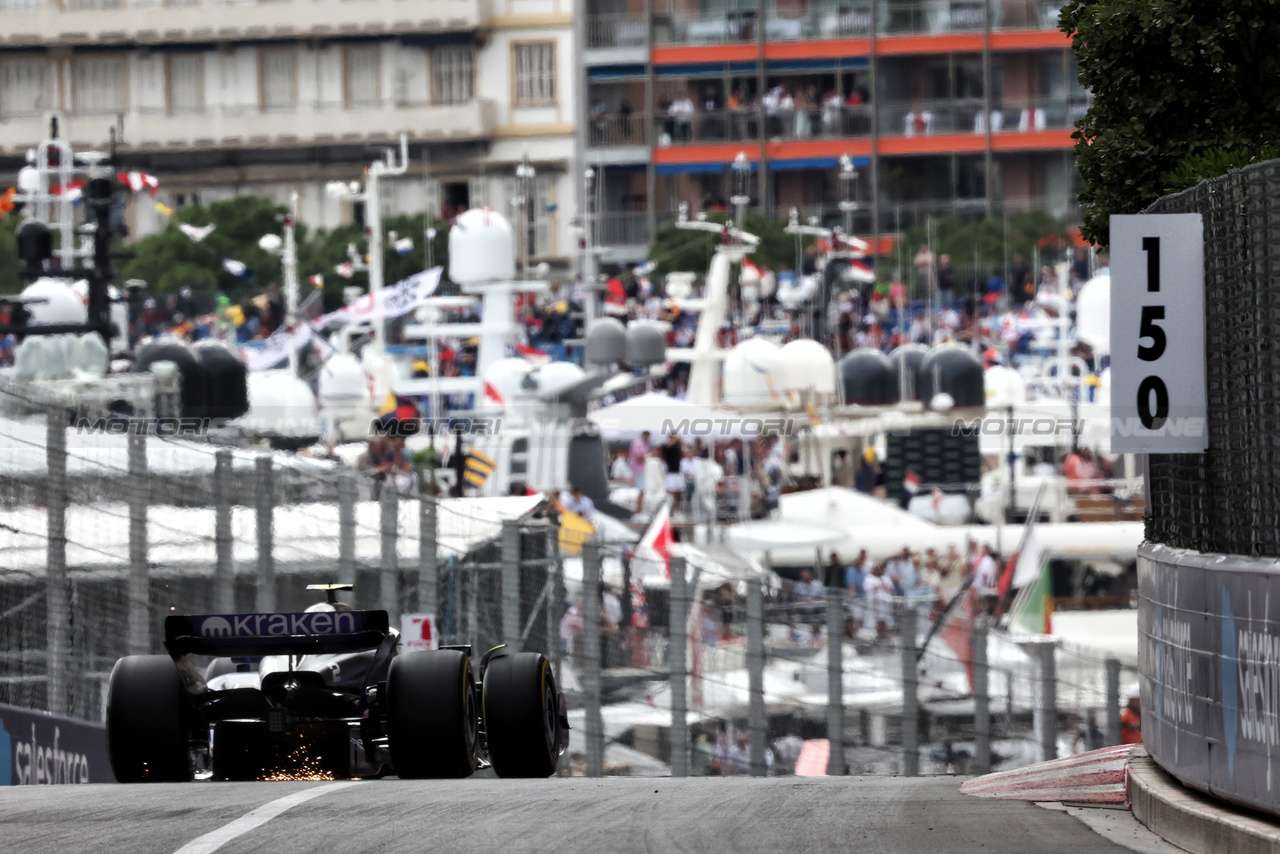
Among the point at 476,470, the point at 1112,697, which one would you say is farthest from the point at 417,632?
the point at 476,470

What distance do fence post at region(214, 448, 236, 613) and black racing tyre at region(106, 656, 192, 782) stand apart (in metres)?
4.03

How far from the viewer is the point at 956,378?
1314 inches

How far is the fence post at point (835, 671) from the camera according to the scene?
1490 centimetres

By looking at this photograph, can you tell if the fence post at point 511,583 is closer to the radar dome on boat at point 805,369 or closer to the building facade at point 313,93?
the radar dome on boat at point 805,369

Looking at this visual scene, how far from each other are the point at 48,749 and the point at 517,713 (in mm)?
3489

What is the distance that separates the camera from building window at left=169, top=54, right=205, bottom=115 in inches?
2884

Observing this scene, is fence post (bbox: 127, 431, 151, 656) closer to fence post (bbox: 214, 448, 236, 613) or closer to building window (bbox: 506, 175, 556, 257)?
fence post (bbox: 214, 448, 236, 613)

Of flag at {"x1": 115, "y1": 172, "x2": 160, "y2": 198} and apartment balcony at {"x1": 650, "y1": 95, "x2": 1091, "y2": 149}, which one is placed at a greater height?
apartment balcony at {"x1": 650, "y1": 95, "x2": 1091, "y2": 149}

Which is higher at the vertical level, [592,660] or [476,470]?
[476,470]

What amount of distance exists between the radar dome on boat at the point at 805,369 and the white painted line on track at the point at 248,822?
24.3m

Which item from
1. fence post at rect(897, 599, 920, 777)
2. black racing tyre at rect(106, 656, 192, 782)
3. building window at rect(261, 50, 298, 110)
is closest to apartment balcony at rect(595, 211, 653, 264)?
building window at rect(261, 50, 298, 110)

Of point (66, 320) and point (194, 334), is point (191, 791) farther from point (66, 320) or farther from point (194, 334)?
point (194, 334)

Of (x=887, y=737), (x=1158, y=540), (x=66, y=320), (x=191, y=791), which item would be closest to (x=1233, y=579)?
Result: (x=1158, y=540)

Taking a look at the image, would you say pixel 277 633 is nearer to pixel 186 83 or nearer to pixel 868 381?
pixel 868 381
